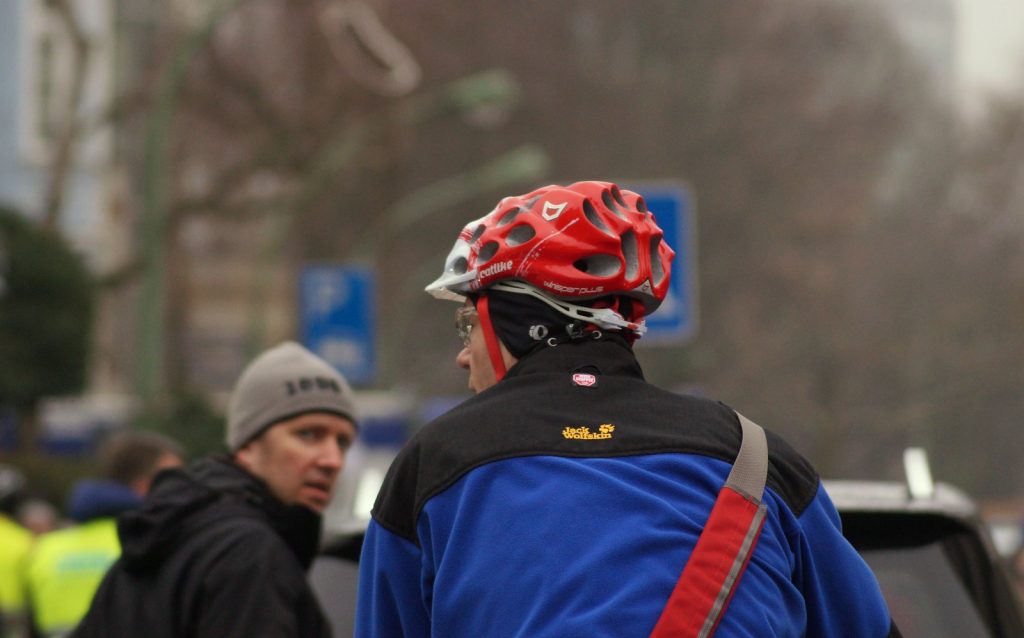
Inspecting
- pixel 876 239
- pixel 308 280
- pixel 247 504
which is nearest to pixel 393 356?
pixel 308 280

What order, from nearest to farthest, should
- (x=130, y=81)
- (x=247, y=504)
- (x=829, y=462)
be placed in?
(x=247, y=504), (x=130, y=81), (x=829, y=462)

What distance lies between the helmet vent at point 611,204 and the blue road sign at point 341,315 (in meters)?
20.5

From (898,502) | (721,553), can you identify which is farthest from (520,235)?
(898,502)

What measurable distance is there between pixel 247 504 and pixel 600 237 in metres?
1.69

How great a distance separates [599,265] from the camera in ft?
9.33

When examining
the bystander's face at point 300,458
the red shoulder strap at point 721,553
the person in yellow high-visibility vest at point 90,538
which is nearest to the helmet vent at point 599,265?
the red shoulder strap at point 721,553

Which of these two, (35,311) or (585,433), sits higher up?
(585,433)

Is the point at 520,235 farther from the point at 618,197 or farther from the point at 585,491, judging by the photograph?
the point at 585,491

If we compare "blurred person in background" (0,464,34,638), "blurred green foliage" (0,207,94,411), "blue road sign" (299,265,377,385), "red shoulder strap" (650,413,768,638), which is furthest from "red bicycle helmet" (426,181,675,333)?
"blurred green foliage" (0,207,94,411)

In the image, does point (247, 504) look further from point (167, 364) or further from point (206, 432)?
point (167, 364)

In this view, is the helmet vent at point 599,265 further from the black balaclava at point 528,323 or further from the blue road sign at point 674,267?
the blue road sign at point 674,267

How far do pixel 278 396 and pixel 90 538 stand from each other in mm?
3498

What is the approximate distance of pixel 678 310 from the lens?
18484 millimetres

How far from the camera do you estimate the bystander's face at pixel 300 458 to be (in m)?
4.45
